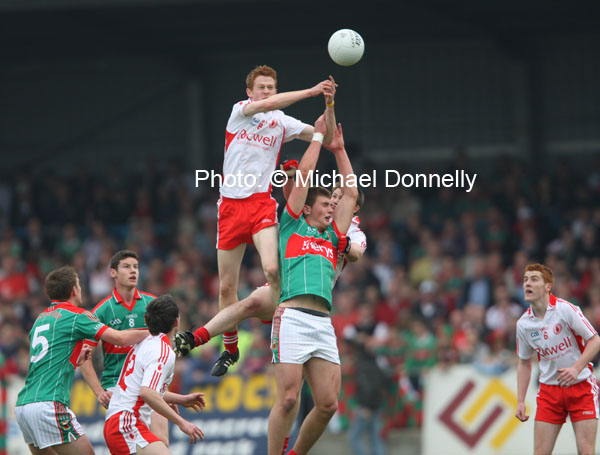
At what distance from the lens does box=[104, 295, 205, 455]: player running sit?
28.9 ft

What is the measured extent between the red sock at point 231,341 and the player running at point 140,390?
1347 mm

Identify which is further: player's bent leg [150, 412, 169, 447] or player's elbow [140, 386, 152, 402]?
player's bent leg [150, 412, 169, 447]

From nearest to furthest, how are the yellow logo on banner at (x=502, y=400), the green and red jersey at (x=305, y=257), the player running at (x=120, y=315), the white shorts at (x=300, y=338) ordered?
the white shorts at (x=300, y=338) < the green and red jersey at (x=305, y=257) < the player running at (x=120, y=315) < the yellow logo on banner at (x=502, y=400)

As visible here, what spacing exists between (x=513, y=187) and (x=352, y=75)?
620 cm

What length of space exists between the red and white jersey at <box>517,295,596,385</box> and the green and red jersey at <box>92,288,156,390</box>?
391 centimetres

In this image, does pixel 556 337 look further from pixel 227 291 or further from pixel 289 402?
pixel 227 291

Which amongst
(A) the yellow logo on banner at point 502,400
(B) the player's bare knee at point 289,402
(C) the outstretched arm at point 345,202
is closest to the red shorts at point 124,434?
(B) the player's bare knee at point 289,402

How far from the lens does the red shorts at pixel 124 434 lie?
883 cm

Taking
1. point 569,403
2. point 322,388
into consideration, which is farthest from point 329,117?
point 569,403

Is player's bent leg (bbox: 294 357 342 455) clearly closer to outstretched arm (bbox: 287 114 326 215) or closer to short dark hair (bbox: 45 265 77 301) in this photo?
outstretched arm (bbox: 287 114 326 215)

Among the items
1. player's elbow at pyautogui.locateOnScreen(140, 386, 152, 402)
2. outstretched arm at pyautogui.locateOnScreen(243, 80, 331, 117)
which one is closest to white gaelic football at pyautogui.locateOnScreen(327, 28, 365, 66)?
outstretched arm at pyautogui.locateOnScreen(243, 80, 331, 117)

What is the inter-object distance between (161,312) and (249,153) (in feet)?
6.04

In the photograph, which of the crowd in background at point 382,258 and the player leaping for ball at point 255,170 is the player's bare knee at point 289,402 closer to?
the player leaping for ball at point 255,170

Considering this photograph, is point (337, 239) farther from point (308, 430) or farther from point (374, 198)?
point (374, 198)
